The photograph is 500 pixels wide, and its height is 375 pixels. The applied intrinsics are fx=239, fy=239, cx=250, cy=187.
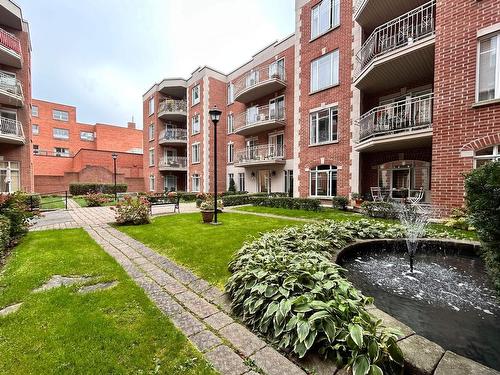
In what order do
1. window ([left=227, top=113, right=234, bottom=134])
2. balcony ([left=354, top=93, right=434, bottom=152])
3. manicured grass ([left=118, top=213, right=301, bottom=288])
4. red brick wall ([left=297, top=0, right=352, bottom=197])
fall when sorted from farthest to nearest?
window ([left=227, top=113, right=234, bottom=134]) → red brick wall ([left=297, top=0, right=352, bottom=197]) → balcony ([left=354, top=93, right=434, bottom=152]) → manicured grass ([left=118, top=213, right=301, bottom=288])

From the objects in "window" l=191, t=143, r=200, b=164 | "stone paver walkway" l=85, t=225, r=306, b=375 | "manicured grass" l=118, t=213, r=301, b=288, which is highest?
"window" l=191, t=143, r=200, b=164

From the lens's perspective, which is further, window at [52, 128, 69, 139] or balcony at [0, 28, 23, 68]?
window at [52, 128, 69, 139]

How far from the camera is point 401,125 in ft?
34.0

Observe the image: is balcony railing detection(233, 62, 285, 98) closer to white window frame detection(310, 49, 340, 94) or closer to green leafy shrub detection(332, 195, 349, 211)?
white window frame detection(310, 49, 340, 94)

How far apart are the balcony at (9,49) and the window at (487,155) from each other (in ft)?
81.2

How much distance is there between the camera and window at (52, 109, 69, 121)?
131 ft

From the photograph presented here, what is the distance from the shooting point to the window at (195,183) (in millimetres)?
25578

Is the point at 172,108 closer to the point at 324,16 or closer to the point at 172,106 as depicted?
the point at 172,106

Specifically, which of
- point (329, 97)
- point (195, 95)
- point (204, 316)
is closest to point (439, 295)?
point (204, 316)

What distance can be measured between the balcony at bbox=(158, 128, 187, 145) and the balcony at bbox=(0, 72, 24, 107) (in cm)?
1258

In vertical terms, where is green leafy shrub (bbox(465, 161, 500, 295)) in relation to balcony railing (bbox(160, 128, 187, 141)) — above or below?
below

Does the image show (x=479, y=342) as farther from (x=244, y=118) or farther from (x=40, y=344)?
(x=244, y=118)

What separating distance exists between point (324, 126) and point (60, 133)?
45125 mm

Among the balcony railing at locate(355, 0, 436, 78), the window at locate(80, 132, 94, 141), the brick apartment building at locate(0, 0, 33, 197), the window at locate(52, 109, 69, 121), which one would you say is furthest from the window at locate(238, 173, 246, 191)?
the window at locate(52, 109, 69, 121)
